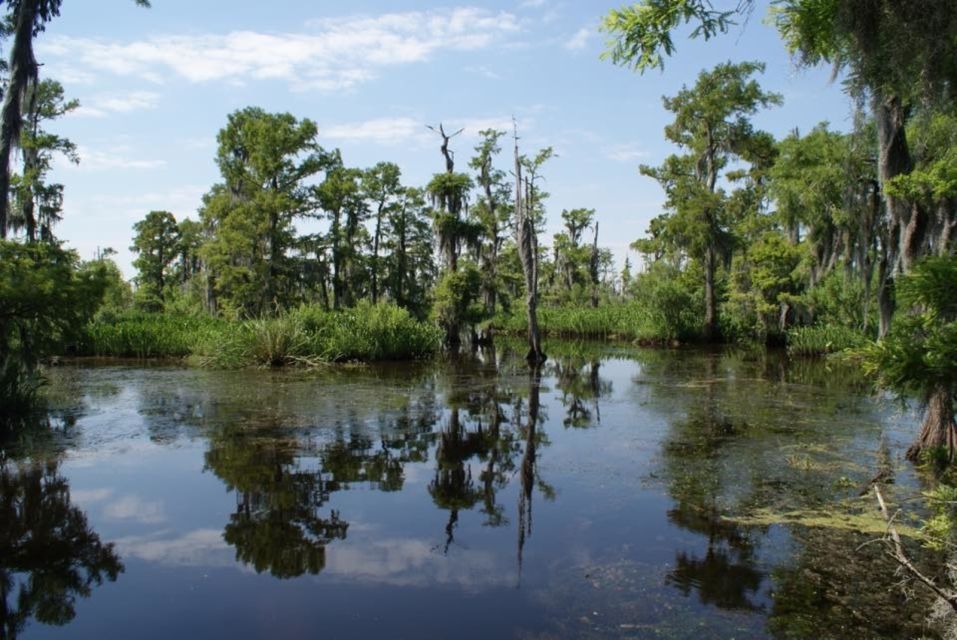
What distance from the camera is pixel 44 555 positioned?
531cm

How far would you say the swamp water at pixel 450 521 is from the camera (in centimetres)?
437

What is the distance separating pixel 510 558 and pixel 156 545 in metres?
2.85

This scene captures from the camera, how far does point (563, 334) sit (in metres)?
33.8

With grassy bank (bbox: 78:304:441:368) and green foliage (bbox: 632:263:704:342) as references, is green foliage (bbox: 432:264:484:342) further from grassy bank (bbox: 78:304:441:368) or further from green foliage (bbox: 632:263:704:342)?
green foliage (bbox: 632:263:704:342)

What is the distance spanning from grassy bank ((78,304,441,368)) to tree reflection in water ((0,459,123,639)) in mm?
10318

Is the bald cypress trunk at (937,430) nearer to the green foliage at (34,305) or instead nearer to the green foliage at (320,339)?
the green foliage at (34,305)

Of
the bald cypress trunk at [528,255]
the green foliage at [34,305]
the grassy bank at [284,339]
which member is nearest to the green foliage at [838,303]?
the bald cypress trunk at [528,255]

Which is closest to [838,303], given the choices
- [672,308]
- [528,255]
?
[672,308]

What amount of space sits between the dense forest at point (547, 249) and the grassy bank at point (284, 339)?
0.06 meters

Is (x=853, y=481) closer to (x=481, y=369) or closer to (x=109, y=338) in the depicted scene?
(x=481, y=369)

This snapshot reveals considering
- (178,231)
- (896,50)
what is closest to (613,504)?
(896,50)

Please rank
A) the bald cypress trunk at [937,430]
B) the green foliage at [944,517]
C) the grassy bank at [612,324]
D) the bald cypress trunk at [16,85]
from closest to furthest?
the green foliage at [944,517]
the bald cypress trunk at [937,430]
the bald cypress trunk at [16,85]
the grassy bank at [612,324]

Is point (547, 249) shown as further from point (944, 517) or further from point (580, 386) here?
point (944, 517)

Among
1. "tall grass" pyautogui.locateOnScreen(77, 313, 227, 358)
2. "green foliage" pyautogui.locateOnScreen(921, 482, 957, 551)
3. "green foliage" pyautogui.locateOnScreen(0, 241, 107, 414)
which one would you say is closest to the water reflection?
"green foliage" pyautogui.locateOnScreen(921, 482, 957, 551)
